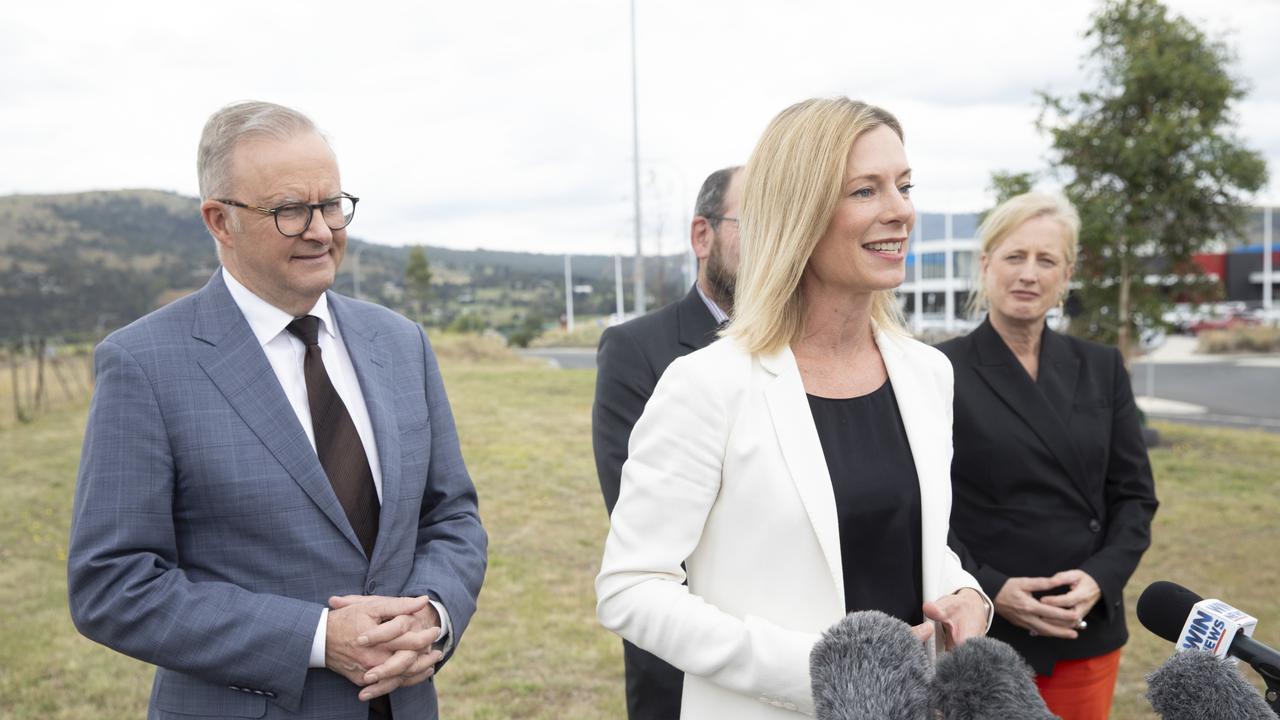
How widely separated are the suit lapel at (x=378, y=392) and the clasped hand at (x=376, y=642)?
146mm

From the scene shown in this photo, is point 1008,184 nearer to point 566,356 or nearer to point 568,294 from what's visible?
point 566,356

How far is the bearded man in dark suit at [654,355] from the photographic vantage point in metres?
2.60

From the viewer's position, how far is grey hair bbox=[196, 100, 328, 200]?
2.13m

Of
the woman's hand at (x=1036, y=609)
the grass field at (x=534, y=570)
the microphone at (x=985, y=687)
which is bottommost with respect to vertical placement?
the grass field at (x=534, y=570)

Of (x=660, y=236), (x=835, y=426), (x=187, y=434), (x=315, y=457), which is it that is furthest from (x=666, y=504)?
(x=660, y=236)

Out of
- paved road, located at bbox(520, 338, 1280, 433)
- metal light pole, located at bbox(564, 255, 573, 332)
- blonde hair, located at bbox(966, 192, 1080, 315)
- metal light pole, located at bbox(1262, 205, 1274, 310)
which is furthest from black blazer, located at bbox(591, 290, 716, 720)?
metal light pole, located at bbox(1262, 205, 1274, 310)

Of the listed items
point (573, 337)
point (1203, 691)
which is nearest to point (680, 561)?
point (1203, 691)

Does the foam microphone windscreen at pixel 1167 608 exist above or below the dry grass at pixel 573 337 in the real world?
above

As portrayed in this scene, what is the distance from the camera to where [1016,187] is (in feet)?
41.6

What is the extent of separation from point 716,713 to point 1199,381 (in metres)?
28.7

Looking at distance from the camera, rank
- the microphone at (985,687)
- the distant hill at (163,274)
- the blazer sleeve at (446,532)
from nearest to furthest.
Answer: the microphone at (985,687) → the blazer sleeve at (446,532) → the distant hill at (163,274)

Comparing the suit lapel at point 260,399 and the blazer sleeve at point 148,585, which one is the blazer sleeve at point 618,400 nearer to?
the suit lapel at point 260,399

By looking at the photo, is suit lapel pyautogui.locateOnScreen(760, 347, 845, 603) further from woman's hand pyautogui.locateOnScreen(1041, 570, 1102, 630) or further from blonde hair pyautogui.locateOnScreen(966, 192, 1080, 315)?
blonde hair pyautogui.locateOnScreen(966, 192, 1080, 315)

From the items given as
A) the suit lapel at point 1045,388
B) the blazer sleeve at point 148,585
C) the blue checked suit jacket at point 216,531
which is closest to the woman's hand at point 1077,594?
the suit lapel at point 1045,388
